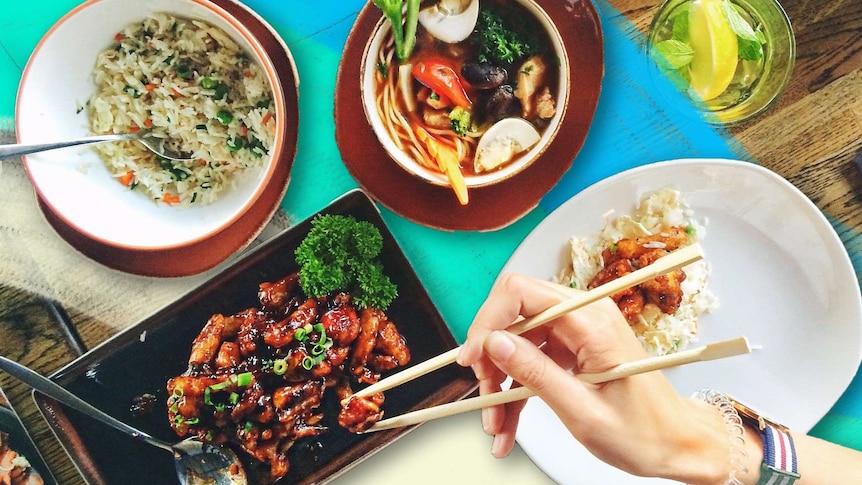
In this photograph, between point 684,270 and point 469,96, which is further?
point 684,270

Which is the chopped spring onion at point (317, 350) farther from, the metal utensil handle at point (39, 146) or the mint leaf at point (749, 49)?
the mint leaf at point (749, 49)

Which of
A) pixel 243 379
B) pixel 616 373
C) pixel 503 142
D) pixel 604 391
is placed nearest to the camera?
pixel 616 373

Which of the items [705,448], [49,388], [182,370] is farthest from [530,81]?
[49,388]

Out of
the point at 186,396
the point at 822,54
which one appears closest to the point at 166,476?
the point at 186,396

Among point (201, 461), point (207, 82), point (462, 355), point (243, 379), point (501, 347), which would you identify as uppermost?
point (207, 82)

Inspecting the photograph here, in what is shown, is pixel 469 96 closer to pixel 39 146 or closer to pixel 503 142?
pixel 503 142

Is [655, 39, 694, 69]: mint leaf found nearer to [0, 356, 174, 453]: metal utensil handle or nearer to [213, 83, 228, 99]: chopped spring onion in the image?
[213, 83, 228, 99]: chopped spring onion
